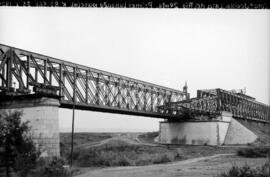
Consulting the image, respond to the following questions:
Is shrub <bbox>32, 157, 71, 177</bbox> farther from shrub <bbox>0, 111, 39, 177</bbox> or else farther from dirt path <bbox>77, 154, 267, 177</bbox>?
shrub <bbox>0, 111, 39, 177</bbox>

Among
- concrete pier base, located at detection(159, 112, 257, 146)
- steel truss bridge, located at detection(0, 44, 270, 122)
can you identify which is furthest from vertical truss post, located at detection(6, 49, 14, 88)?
concrete pier base, located at detection(159, 112, 257, 146)

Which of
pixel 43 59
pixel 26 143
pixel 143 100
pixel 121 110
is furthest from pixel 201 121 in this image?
pixel 26 143

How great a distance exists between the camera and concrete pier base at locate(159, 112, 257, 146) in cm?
5275

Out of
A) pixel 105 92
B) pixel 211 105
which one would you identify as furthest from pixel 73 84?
pixel 211 105

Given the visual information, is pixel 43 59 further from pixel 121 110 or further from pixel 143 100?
pixel 143 100

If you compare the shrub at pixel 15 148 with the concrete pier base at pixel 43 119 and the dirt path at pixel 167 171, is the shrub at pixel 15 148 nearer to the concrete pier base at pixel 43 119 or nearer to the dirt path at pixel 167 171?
the dirt path at pixel 167 171

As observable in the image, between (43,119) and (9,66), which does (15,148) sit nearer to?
(43,119)

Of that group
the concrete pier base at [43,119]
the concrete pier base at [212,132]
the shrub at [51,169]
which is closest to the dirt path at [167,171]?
the shrub at [51,169]

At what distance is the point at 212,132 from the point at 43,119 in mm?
33242

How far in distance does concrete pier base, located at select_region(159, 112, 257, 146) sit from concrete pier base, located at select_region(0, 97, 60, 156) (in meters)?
31.8

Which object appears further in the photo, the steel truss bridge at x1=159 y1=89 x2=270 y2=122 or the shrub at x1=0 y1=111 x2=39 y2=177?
the steel truss bridge at x1=159 y1=89 x2=270 y2=122

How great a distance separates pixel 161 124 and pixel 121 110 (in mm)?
17525

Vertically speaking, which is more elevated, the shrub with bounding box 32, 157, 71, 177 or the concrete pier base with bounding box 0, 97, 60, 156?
the concrete pier base with bounding box 0, 97, 60, 156

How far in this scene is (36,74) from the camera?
106 ft
